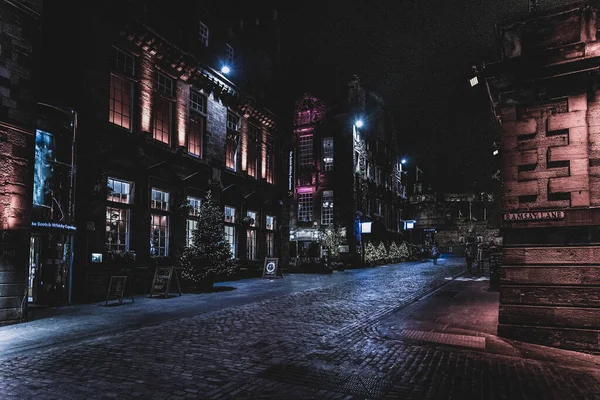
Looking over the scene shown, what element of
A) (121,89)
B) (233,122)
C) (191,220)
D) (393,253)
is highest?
(233,122)

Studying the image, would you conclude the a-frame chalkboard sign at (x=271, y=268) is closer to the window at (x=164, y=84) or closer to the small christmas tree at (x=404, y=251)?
the window at (x=164, y=84)

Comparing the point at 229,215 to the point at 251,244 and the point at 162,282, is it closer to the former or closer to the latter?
the point at 251,244

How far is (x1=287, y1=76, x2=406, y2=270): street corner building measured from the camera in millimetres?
38031

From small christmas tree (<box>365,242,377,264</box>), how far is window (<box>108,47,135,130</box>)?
88.8ft

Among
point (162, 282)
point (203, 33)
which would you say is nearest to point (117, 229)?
point (162, 282)

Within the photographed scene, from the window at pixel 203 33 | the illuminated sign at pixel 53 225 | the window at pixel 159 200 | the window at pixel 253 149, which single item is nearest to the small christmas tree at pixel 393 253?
the window at pixel 253 149

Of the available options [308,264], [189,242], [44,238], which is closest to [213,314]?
[44,238]

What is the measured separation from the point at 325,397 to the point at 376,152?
4291cm

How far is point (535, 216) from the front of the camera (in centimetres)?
792

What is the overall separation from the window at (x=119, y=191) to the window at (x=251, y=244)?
9.94 meters

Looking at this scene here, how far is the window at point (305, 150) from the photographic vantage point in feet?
133

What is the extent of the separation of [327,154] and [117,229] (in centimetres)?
2673

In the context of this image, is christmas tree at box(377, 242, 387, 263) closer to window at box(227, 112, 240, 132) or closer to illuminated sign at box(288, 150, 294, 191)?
illuminated sign at box(288, 150, 294, 191)

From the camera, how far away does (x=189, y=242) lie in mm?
19469
